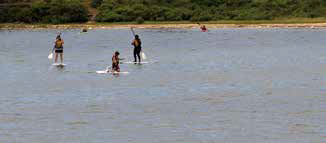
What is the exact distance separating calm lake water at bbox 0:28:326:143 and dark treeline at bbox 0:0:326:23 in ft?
168

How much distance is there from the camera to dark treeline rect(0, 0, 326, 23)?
10894 cm

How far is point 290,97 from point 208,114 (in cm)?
471

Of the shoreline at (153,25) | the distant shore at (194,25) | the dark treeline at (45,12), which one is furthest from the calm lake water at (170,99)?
the dark treeline at (45,12)

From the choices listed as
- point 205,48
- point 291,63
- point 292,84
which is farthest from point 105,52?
point 292,84

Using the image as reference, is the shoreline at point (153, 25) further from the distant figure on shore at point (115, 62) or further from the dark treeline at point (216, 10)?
the distant figure on shore at point (115, 62)

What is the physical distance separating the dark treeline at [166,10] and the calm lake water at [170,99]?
51253 mm

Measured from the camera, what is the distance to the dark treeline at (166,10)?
109 m

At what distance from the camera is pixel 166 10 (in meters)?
112

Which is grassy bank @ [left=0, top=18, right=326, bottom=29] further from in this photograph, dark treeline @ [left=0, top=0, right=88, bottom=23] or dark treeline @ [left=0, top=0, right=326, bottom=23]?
dark treeline @ [left=0, top=0, right=88, bottom=23]

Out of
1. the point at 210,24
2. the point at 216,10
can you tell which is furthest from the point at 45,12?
the point at 210,24

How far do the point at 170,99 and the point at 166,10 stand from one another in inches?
3220

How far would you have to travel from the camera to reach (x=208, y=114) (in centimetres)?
2634

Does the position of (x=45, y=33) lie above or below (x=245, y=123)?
below

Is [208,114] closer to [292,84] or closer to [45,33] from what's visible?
[292,84]
